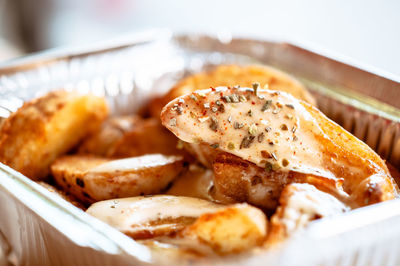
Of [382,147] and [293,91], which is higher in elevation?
[293,91]

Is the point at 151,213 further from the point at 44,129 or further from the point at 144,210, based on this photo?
the point at 44,129

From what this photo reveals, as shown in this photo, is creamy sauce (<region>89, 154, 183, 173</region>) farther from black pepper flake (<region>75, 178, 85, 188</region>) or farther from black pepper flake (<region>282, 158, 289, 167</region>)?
black pepper flake (<region>282, 158, 289, 167</region>)

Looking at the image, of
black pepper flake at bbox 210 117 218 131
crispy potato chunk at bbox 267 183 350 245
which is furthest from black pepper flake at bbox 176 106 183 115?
crispy potato chunk at bbox 267 183 350 245

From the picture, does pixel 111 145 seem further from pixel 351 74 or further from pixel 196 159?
pixel 351 74

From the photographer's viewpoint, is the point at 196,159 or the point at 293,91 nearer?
the point at 196,159

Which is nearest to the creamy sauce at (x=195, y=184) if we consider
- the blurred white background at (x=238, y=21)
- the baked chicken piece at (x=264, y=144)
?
the baked chicken piece at (x=264, y=144)

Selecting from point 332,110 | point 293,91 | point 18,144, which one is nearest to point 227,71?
point 293,91

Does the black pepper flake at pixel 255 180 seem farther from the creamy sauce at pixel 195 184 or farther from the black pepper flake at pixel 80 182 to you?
the black pepper flake at pixel 80 182
